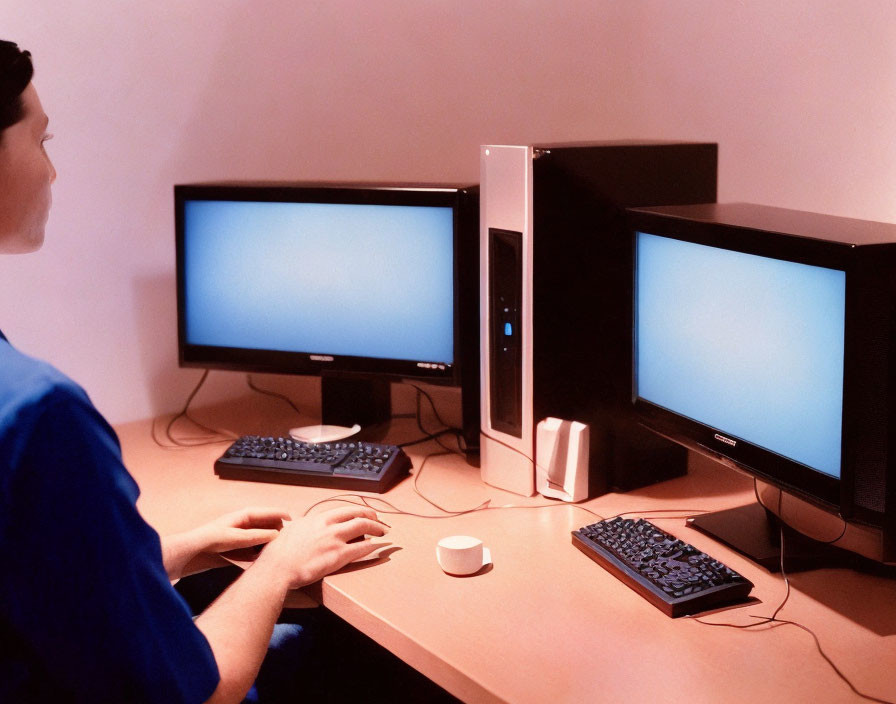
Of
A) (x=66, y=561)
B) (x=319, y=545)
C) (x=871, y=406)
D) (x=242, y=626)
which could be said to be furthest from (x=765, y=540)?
(x=66, y=561)

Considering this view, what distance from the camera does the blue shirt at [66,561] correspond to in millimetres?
851

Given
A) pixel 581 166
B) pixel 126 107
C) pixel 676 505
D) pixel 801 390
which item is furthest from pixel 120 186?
pixel 801 390

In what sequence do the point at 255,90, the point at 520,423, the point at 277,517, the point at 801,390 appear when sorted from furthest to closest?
the point at 255,90 → the point at 520,423 → the point at 277,517 → the point at 801,390

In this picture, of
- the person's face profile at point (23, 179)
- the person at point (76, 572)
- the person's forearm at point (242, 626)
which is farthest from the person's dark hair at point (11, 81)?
the person's forearm at point (242, 626)

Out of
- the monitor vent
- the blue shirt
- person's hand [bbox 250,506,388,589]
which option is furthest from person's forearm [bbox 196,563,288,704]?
the monitor vent

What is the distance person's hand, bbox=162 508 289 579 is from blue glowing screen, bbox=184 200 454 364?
48 cm

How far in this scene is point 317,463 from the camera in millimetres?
1667

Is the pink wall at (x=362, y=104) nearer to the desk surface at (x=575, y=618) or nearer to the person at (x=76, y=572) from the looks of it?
the desk surface at (x=575, y=618)

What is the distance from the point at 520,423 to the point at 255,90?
3.18ft

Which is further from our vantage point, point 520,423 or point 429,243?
point 429,243

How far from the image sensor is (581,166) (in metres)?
1.53

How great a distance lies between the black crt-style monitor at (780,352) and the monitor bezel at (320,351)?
0.36 meters

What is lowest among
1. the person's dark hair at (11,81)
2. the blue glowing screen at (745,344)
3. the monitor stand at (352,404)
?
the monitor stand at (352,404)

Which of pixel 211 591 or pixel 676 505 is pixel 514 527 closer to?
pixel 676 505
